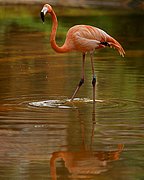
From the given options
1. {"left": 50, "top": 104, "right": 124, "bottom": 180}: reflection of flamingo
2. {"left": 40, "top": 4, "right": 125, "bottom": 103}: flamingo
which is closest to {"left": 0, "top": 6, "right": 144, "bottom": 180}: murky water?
{"left": 50, "top": 104, "right": 124, "bottom": 180}: reflection of flamingo

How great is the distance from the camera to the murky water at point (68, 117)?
8086 mm

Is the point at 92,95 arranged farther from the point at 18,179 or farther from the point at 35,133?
the point at 18,179

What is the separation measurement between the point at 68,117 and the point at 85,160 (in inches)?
99.4

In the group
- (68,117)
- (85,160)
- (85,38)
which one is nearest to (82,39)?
(85,38)

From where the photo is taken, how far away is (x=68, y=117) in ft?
35.7

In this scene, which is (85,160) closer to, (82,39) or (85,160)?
(85,160)

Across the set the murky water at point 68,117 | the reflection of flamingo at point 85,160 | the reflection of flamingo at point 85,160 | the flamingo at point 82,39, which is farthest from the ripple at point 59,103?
the reflection of flamingo at point 85,160

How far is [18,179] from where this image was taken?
7.63 metres

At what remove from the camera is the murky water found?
26.5 ft

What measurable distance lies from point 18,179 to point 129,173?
1.08 metres

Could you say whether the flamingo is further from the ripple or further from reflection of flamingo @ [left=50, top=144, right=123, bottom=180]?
reflection of flamingo @ [left=50, top=144, right=123, bottom=180]

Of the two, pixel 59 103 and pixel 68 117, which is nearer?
pixel 68 117

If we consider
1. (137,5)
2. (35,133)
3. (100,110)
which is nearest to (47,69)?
(100,110)

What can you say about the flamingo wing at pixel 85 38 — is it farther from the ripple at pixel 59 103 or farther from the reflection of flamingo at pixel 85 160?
the reflection of flamingo at pixel 85 160
